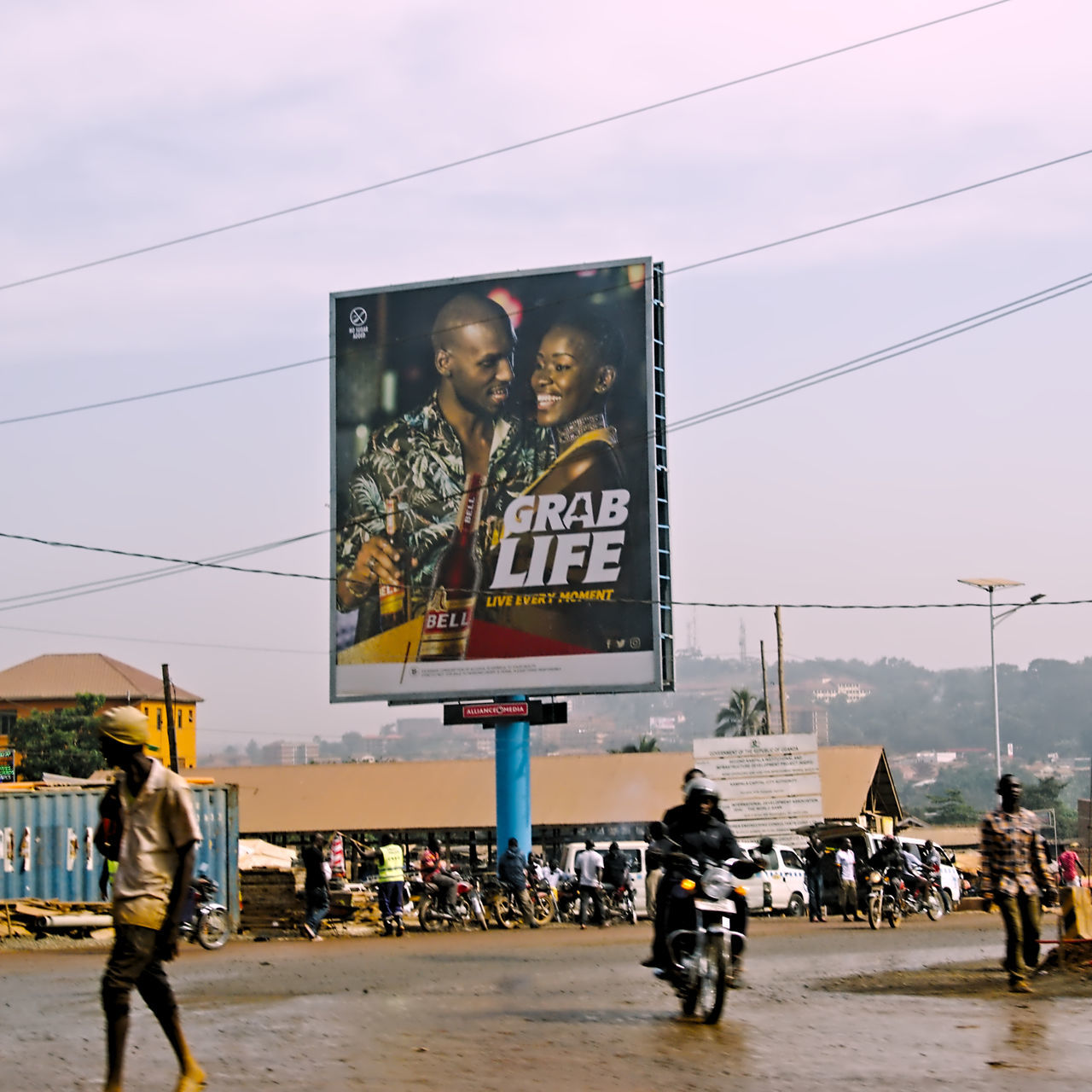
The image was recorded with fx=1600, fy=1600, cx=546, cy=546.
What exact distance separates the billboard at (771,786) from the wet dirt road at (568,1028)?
18.1 m

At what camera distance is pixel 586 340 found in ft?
112

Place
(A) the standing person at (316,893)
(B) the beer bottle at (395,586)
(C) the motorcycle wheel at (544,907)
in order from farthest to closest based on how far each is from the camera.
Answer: (B) the beer bottle at (395,586)
(C) the motorcycle wheel at (544,907)
(A) the standing person at (316,893)

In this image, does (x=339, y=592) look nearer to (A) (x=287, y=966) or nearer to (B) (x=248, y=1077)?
(A) (x=287, y=966)

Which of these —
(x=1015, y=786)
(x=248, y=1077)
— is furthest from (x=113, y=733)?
(x=1015, y=786)

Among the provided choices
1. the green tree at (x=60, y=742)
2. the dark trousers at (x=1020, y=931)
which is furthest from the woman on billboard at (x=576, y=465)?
the green tree at (x=60, y=742)

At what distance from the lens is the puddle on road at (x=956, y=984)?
11.9 metres

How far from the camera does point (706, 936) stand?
10.2m

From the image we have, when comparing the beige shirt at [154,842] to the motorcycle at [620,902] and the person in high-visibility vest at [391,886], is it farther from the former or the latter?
the motorcycle at [620,902]

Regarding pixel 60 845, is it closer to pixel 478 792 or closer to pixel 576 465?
pixel 576 465

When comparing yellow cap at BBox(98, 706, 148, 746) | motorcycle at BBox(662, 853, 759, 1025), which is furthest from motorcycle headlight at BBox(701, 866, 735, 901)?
yellow cap at BBox(98, 706, 148, 746)

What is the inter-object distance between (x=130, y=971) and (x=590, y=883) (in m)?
23.2

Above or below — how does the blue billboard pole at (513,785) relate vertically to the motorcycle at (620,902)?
above

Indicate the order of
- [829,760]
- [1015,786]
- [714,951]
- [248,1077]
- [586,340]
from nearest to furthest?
[248,1077]
[714,951]
[1015,786]
[586,340]
[829,760]

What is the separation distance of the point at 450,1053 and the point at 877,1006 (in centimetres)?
360
